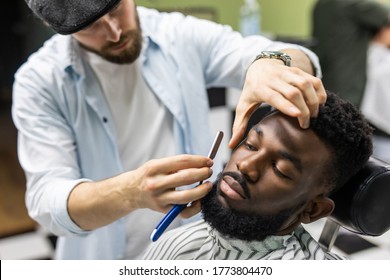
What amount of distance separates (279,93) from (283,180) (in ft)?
0.64

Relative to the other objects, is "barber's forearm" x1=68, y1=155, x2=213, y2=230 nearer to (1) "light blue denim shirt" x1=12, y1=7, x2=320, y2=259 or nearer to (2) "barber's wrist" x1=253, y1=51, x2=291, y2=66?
(1) "light blue denim shirt" x1=12, y1=7, x2=320, y2=259

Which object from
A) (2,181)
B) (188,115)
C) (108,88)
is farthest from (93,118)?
(2,181)

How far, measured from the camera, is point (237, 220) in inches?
37.9

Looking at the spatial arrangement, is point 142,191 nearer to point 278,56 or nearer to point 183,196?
point 183,196

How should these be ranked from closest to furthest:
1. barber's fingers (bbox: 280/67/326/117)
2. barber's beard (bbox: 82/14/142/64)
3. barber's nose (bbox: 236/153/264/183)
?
1. barber's fingers (bbox: 280/67/326/117)
2. barber's nose (bbox: 236/153/264/183)
3. barber's beard (bbox: 82/14/142/64)

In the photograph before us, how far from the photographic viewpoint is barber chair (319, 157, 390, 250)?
3.08 feet

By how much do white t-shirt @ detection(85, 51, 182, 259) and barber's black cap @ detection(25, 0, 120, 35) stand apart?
0.79ft

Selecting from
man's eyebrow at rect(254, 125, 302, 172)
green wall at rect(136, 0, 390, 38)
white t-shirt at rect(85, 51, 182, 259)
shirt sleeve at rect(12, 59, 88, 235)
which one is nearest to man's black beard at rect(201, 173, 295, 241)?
man's eyebrow at rect(254, 125, 302, 172)

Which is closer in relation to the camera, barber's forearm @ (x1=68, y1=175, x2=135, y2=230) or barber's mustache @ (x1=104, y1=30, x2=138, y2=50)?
barber's forearm @ (x1=68, y1=175, x2=135, y2=230)

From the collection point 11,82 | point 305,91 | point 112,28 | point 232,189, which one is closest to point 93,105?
point 112,28

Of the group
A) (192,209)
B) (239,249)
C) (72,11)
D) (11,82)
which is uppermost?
(72,11)

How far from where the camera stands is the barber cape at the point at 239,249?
994mm

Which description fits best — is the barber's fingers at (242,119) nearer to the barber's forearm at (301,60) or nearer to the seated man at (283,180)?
the seated man at (283,180)
